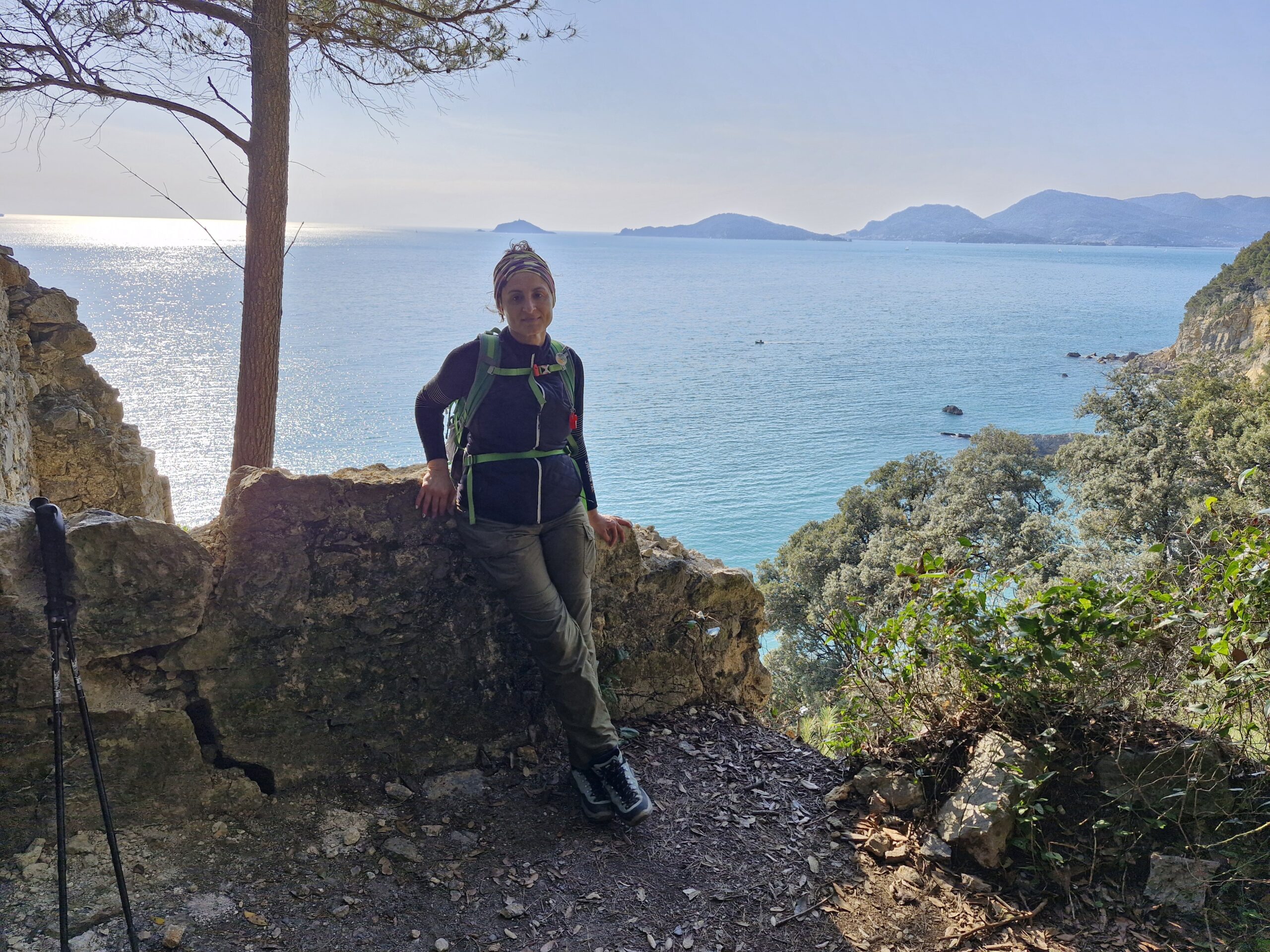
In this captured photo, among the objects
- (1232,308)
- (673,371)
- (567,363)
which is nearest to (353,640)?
(567,363)

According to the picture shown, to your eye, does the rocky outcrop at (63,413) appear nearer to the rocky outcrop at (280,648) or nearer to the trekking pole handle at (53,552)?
the rocky outcrop at (280,648)

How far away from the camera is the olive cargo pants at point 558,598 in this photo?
11.6 feet

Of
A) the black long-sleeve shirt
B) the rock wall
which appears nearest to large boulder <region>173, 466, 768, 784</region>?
the black long-sleeve shirt

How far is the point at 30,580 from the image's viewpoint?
3.00 metres

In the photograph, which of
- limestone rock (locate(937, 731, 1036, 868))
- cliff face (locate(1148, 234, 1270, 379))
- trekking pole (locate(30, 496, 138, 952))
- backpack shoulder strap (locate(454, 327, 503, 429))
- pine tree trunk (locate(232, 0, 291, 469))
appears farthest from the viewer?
cliff face (locate(1148, 234, 1270, 379))

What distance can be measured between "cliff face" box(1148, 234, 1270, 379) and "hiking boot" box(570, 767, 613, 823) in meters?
57.5

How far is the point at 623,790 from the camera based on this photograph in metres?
3.63

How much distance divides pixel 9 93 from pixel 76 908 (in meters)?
6.11

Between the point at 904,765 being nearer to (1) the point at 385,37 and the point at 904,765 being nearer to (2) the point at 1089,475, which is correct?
(1) the point at 385,37

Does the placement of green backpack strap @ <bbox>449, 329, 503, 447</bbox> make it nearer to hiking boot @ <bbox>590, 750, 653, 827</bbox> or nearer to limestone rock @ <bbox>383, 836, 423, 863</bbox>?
hiking boot @ <bbox>590, 750, 653, 827</bbox>

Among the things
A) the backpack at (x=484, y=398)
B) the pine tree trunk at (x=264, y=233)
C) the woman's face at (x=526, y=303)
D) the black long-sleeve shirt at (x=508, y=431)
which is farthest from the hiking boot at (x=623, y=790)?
the pine tree trunk at (x=264, y=233)

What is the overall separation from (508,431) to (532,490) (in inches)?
10.9

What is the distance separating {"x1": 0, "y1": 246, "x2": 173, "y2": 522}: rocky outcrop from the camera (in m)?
6.08

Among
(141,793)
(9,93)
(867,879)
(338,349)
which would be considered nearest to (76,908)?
(141,793)
